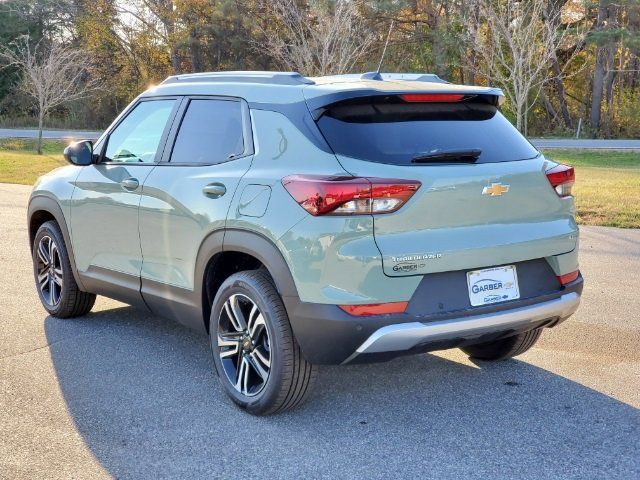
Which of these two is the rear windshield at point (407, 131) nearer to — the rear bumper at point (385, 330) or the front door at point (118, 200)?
the rear bumper at point (385, 330)

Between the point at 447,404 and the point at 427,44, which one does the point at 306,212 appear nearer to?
the point at 447,404

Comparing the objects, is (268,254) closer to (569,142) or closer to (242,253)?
(242,253)

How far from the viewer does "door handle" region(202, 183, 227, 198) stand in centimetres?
431

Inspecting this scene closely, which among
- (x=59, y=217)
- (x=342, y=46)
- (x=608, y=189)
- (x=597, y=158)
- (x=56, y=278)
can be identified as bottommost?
(x=597, y=158)

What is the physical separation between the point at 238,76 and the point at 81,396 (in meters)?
2.03

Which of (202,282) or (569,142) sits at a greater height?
(202,282)

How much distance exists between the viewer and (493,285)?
4008 mm

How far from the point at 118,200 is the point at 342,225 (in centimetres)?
207

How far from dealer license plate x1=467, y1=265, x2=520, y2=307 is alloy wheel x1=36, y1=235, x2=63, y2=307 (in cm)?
346

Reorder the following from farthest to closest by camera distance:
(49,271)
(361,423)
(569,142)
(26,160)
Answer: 1. (569,142)
2. (26,160)
3. (49,271)
4. (361,423)

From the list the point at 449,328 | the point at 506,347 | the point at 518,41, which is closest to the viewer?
the point at 449,328

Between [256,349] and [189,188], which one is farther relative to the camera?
[189,188]

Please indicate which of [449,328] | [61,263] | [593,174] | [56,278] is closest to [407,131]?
[449,328]

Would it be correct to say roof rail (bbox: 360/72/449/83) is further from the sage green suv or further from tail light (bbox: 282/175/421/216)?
tail light (bbox: 282/175/421/216)
